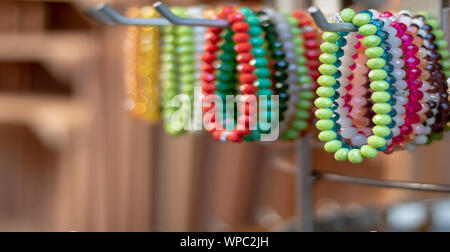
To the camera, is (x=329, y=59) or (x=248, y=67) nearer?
(x=329, y=59)

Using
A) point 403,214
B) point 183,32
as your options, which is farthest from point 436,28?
point 403,214

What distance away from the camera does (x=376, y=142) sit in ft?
1.60

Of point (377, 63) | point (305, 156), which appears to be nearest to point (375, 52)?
point (377, 63)

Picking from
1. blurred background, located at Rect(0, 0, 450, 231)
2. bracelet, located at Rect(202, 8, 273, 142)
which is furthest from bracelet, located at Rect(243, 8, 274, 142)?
blurred background, located at Rect(0, 0, 450, 231)

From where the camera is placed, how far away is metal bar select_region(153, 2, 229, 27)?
1.81ft

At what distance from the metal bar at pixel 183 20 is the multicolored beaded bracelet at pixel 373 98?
0.15m

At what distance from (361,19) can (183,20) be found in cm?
18

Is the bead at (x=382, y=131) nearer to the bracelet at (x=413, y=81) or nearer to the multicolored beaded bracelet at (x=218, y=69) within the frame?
the bracelet at (x=413, y=81)

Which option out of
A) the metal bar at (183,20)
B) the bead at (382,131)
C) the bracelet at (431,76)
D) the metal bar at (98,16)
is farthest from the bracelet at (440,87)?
the metal bar at (98,16)

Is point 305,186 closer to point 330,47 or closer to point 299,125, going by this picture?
point 299,125

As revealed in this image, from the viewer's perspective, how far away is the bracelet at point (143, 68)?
28.8 inches

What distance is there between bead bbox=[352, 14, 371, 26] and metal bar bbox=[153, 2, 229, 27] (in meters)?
0.17

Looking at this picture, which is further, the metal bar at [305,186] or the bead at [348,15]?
the metal bar at [305,186]

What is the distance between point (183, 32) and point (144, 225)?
2.94 ft
